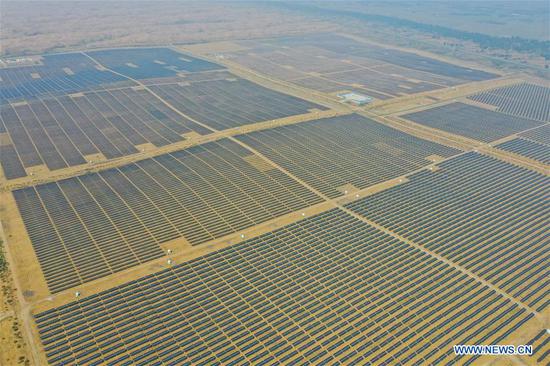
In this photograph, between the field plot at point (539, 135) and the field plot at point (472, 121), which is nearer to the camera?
the field plot at point (539, 135)

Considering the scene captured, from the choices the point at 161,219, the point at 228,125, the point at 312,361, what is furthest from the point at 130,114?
the point at 312,361

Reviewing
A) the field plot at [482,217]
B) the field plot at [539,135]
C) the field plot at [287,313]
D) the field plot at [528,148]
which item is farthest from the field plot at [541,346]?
the field plot at [539,135]

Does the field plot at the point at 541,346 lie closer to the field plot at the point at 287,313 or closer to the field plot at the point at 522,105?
the field plot at the point at 287,313

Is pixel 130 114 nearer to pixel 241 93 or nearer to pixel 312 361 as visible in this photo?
pixel 241 93

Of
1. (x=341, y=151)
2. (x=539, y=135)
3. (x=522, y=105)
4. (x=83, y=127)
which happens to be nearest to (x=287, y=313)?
(x=341, y=151)

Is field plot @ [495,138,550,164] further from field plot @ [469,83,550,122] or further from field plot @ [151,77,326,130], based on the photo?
field plot @ [151,77,326,130]

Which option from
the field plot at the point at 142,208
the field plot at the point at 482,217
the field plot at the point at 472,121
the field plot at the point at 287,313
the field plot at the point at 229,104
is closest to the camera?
the field plot at the point at 287,313
